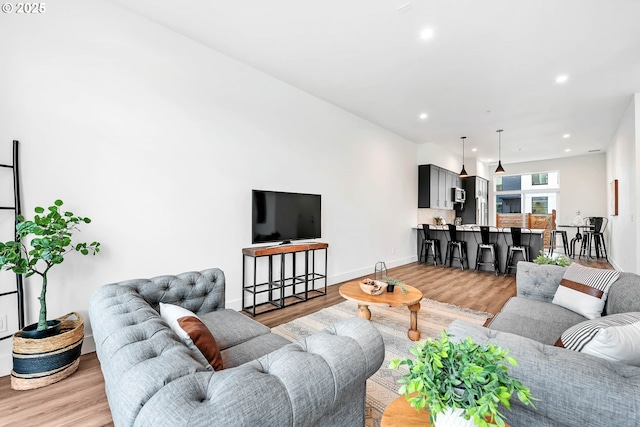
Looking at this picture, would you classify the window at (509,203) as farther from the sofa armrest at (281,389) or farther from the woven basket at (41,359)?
the woven basket at (41,359)

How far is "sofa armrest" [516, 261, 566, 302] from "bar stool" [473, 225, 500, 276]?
3407 mm

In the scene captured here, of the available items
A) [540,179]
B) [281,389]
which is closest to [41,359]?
[281,389]

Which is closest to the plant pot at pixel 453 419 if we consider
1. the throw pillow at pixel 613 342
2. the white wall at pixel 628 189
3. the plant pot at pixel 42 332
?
the throw pillow at pixel 613 342

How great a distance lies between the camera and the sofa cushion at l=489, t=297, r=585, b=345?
1921 mm

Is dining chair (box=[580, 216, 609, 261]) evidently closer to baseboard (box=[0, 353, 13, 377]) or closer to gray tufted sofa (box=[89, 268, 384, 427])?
gray tufted sofa (box=[89, 268, 384, 427])

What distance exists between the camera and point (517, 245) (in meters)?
5.74

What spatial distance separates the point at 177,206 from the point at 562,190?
11.5m

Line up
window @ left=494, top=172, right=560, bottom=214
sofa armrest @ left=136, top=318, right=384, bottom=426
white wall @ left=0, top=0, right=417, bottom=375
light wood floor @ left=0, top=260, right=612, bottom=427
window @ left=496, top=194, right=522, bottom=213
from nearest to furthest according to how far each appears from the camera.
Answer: sofa armrest @ left=136, top=318, right=384, bottom=426 → light wood floor @ left=0, top=260, right=612, bottom=427 → white wall @ left=0, top=0, right=417, bottom=375 → window @ left=494, top=172, right=560, bottom=214 → window @ left=496, top=194, right=522, bottom=213

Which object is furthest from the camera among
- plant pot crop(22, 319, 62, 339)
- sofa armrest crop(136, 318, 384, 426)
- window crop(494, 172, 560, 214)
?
window crop(494, 172, 560, 214)

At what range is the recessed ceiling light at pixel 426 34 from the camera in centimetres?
292

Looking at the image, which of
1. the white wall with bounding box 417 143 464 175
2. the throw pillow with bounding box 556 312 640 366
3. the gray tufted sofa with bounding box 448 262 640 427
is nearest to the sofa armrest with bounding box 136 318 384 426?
the gray tufted sofa with bounding box 448 262 640 427

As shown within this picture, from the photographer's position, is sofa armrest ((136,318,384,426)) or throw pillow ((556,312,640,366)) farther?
throw pillow ((556,312,640,366))

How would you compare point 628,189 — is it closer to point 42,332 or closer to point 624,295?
point 624,295

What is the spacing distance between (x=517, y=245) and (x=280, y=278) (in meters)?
4.95
